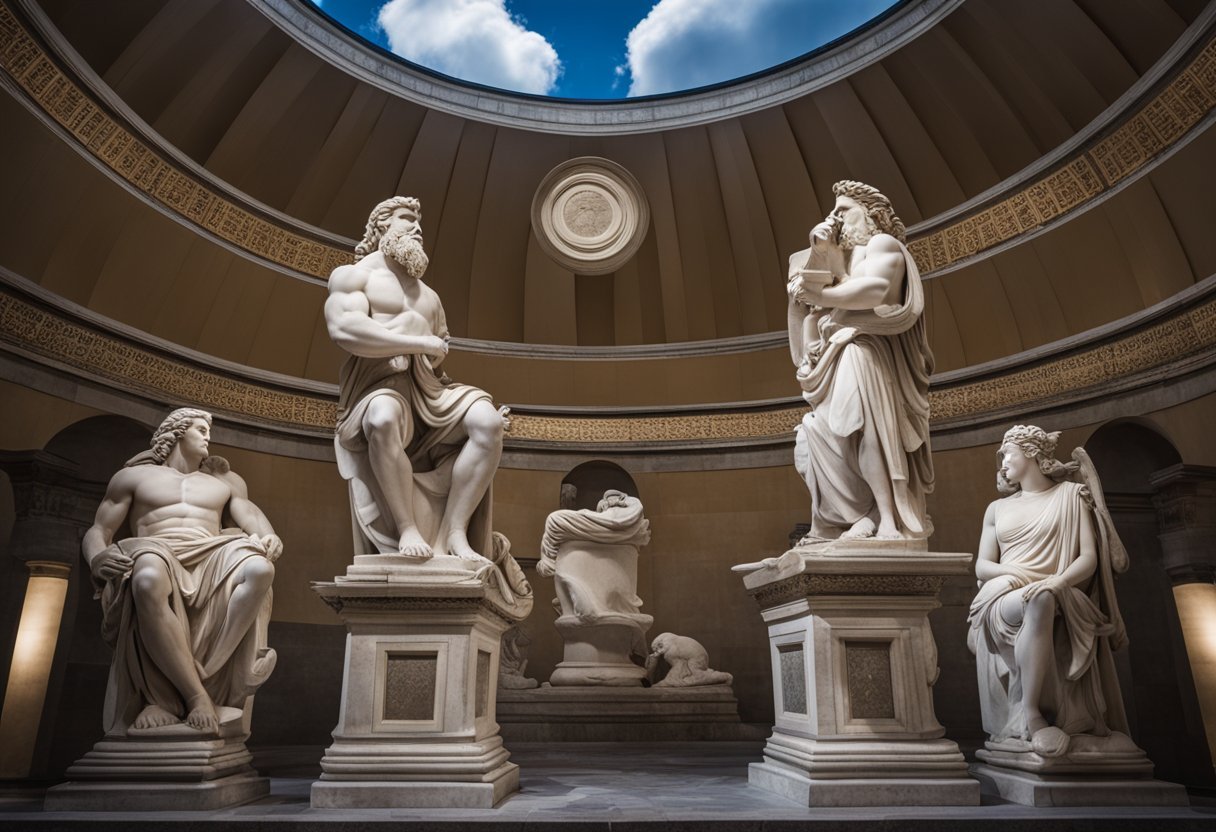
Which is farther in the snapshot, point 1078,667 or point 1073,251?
point 1073,251

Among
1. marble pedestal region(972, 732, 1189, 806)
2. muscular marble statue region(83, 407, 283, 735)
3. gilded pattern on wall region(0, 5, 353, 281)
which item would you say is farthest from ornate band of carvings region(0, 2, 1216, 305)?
marble pedestal region(972, 732, 1189, 806)

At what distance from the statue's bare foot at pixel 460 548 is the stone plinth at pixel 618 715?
13.4 feet

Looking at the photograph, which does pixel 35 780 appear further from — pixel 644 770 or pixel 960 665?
pixel 960 665

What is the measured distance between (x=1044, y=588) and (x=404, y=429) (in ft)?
10.7

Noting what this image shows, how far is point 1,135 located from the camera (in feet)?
25.1

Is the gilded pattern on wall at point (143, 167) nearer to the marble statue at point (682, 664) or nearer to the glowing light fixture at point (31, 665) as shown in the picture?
the glowing light fixture at point (31, 665)

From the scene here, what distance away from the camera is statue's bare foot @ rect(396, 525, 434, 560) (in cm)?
418

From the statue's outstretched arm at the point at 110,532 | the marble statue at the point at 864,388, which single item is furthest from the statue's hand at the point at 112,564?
the marble statue at the point at 864,388

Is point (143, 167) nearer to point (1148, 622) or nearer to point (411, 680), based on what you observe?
point (411, 680)

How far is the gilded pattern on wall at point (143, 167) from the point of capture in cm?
787

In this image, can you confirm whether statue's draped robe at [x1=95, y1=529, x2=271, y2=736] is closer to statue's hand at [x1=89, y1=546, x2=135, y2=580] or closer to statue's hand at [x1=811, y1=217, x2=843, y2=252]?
statue's hand at [x1=89, y1=546, x2=135, y2=580]

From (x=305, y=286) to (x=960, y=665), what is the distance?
9100 millimetres

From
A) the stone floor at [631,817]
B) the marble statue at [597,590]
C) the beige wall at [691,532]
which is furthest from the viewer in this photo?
the beige wall at [691,532]

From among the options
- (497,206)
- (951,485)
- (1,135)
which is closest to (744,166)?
(497,206)
